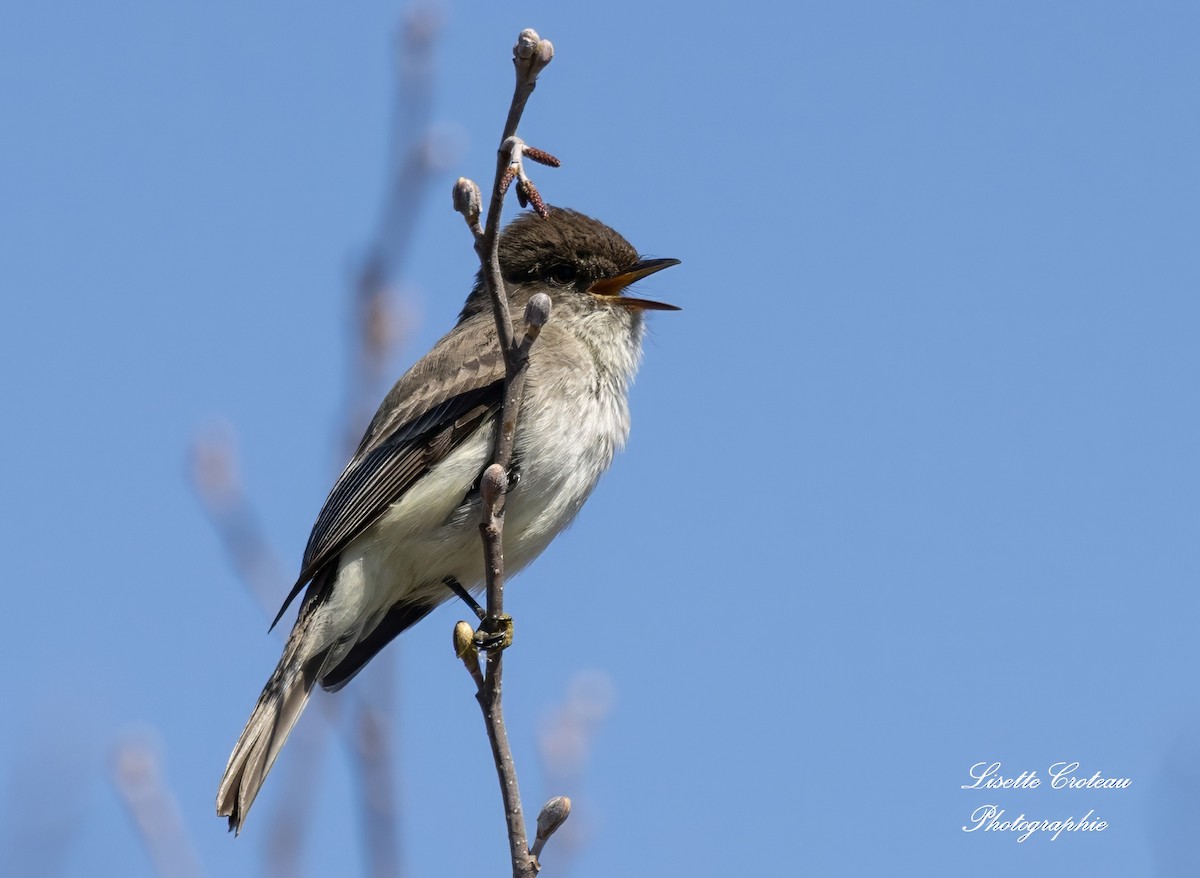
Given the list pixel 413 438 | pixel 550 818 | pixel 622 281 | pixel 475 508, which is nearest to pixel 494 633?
pixel 550 818

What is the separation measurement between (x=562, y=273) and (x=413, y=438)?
130 centimetres

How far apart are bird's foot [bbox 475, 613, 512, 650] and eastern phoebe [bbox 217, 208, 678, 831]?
0.46 m

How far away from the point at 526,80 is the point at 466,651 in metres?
1.93

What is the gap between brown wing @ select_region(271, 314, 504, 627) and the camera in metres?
5.49

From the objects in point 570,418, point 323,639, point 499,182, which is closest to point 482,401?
point 570,418

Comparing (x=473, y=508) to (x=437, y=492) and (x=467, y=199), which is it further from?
(x=467, y=199)

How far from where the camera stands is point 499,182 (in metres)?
3.21

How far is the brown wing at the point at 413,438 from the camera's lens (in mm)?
5488

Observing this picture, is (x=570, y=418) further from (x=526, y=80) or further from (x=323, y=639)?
(x=526, y=80)

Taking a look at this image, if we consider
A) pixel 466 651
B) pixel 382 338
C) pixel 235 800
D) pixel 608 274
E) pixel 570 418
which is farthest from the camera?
pixel 608 274

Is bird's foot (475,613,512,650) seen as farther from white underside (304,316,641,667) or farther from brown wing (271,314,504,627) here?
brown wing (271,314,504,627)

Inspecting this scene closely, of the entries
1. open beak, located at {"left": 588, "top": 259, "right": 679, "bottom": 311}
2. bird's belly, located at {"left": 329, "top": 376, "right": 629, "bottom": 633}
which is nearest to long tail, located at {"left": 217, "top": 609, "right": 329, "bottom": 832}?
bird's belly, located at {"left": 329, "top": 376, "right": 629, "bottom": 633}

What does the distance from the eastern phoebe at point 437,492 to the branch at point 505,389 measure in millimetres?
1016

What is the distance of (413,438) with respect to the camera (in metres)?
5.59
